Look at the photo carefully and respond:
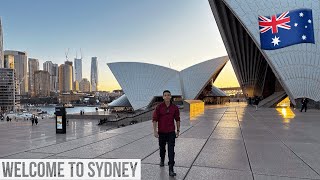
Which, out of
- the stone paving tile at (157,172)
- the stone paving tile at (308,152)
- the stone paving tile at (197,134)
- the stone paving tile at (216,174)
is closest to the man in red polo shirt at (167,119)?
the stone paving tile at (157,172)

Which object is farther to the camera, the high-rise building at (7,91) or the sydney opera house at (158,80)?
the high-rise building at (7,91)

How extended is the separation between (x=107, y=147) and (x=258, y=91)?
39.0 metres

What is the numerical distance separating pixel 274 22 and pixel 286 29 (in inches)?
54.8

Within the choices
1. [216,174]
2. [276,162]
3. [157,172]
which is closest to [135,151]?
[157,172]

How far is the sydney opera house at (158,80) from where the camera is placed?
168 feet

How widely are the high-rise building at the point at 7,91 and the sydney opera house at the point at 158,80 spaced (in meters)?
133

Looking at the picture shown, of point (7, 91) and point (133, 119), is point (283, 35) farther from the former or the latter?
point (7, 91)

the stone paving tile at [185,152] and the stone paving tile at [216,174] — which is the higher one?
the stone paving tile at [216,174]

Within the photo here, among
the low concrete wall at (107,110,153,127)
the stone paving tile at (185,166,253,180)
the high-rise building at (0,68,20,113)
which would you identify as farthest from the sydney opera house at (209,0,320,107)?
the high-rise building at (0,68,20,113)

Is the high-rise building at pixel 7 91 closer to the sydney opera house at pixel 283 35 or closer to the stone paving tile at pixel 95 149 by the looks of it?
the sydney opera house at pixel 283 35

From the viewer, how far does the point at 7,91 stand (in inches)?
6289

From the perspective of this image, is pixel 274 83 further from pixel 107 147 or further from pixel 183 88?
pixel 107 147

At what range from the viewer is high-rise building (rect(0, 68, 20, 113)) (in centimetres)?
15650

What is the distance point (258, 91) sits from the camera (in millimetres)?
41656
